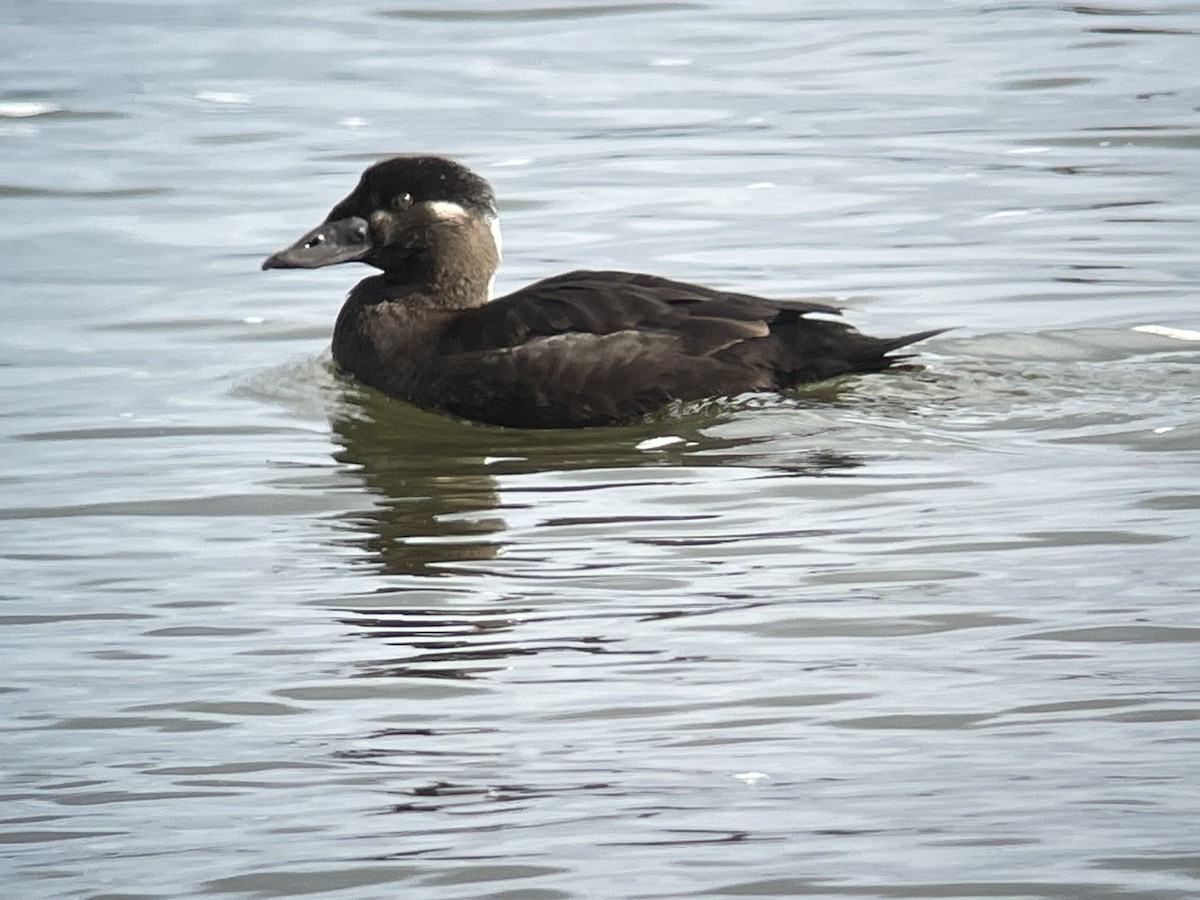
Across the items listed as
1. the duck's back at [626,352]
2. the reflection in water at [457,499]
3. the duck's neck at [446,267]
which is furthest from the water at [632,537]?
the duck's neck at [446,267]

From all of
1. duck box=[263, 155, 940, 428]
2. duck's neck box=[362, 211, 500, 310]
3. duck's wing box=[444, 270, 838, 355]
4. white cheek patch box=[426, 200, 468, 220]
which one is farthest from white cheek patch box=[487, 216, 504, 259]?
duck's wing box=[444, 270, 838, 355]

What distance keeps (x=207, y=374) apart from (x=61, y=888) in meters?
5.24

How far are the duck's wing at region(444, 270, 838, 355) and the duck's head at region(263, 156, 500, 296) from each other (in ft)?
2.31

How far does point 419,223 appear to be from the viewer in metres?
9.56

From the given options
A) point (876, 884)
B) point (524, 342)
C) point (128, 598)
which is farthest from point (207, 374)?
point (876, 884)

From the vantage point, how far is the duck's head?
9.53m

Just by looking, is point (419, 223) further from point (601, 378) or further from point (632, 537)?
point (632, 537)

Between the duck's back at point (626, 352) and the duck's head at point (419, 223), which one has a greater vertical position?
the duck's head at point (419, 223)

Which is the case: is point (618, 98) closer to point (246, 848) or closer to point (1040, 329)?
point (1040, 329)

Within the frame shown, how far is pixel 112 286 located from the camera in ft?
37.3

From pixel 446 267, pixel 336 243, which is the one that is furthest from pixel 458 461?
pixel 336 243

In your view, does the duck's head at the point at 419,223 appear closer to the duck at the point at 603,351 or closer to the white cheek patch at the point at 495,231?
the white cheek patch at the point at 495,231

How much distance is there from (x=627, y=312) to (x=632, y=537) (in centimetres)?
171

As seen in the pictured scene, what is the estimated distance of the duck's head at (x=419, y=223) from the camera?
9531 mm
